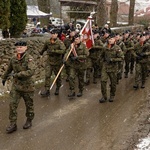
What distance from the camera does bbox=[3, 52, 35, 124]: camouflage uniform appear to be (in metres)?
6.62

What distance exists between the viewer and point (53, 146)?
6.18 m

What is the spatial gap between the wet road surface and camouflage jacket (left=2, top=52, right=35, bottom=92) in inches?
36.0

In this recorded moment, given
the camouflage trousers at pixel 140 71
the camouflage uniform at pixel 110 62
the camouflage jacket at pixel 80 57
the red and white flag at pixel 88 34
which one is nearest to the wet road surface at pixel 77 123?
the camouflage trousers at pixel 140 71

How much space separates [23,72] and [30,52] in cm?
421

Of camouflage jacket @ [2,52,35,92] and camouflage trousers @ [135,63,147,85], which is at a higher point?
camouflage jacket @ [2,52,35,92]

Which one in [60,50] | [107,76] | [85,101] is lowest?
[85,101]

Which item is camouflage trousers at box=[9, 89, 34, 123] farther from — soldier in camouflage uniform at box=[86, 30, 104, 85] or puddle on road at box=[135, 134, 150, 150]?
soldier in camouflage uniform at box=[86, 30, 104, 85]

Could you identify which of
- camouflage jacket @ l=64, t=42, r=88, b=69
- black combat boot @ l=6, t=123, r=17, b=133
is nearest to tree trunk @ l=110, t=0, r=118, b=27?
camouflage jacket @ l=64, t=42, r=88, b=69

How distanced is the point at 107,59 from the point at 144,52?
2.06m

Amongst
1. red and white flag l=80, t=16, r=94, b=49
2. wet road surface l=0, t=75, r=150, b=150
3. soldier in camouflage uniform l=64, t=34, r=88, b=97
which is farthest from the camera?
red and white flag l=80, t=16, r=94, b=49

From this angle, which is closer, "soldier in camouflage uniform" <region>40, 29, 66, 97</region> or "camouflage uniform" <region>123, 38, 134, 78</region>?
"soldier in camouflage uniform" <region>40, 29, 66, 97</region>

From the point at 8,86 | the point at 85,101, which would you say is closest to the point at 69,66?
the point at 85,101

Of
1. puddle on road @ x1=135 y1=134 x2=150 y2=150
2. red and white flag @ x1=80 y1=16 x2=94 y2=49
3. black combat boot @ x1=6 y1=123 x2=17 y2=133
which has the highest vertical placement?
red and white flag @ x1=80 y1=16 x2=94 y2=49

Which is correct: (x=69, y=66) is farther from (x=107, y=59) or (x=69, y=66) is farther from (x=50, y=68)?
(x=107, y=59)
